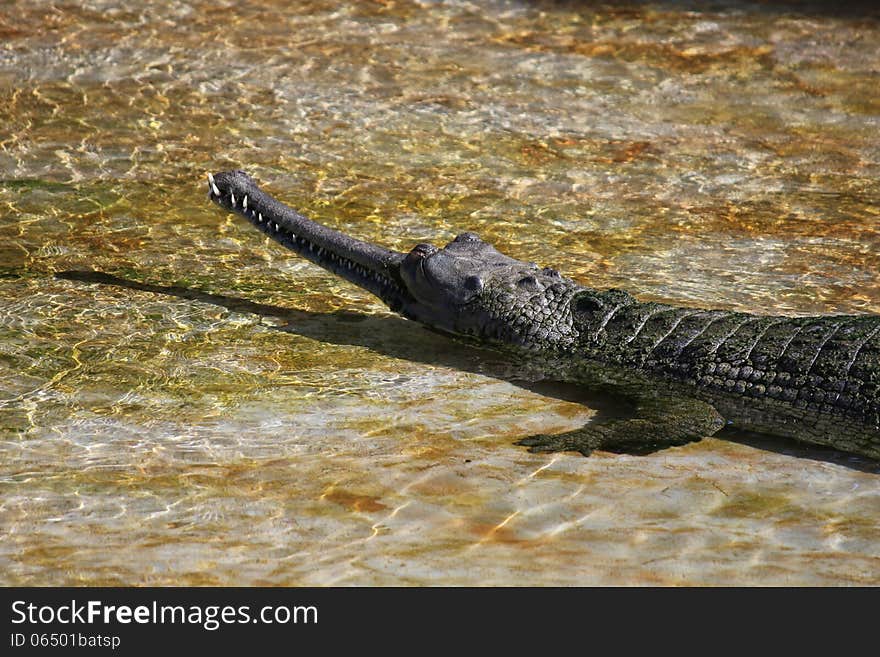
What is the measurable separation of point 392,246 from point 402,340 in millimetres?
1243

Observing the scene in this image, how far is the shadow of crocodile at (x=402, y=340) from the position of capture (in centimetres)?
604

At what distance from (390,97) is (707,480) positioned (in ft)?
19.9

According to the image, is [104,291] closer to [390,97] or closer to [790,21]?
[390,97]

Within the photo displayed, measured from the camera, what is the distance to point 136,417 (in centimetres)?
545

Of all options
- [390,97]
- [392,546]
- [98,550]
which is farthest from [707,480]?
[390,97]

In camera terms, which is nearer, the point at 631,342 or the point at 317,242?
the point at 631,342

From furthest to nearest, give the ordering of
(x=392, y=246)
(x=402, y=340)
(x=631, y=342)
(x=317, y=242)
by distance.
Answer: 1. (x=392, y=246)
2. (x=317, y=242)
3. (x=402, y=340)
4. (x=631, y=342)

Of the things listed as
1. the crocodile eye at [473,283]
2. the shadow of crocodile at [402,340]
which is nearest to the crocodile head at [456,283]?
the crocodile eye at [473,283]

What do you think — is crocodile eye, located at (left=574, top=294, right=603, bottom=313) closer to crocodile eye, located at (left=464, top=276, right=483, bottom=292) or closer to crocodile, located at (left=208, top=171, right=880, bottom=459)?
crocodile, located at (left=208, top=171, right=880, bottom=459)

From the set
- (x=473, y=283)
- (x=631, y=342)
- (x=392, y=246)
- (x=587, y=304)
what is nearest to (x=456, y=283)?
(x=473, y=283)

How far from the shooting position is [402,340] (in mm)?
6648

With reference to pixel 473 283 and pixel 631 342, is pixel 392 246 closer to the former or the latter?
pixel 473 283

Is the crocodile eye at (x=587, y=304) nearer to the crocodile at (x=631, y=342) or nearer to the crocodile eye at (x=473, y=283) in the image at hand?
the crocodile at (x=631, y=342)

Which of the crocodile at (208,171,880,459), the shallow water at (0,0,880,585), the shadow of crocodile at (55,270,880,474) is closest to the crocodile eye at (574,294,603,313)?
the crocodile at (208,171,880,459)
